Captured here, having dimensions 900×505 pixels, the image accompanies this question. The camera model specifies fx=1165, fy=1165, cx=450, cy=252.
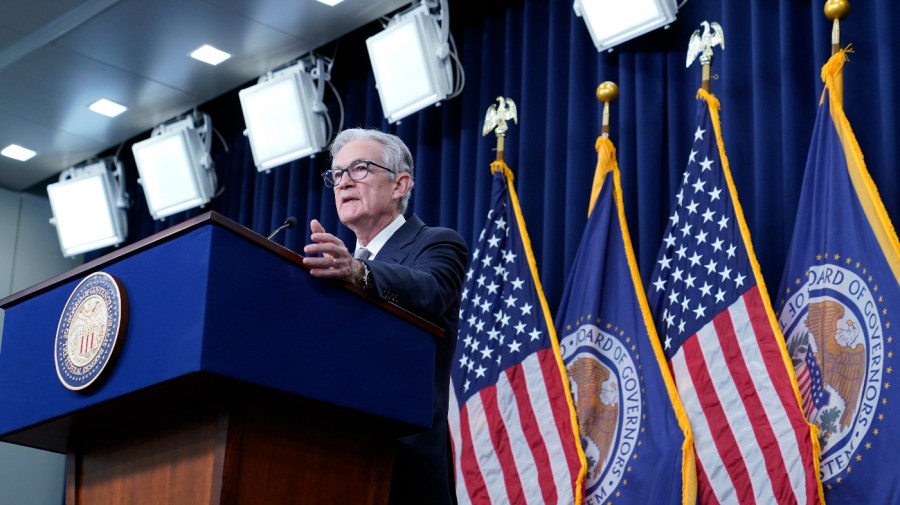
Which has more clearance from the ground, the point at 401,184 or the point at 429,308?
the point at 401,184

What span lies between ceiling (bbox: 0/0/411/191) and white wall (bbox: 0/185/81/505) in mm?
671

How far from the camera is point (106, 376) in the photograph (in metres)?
1.95

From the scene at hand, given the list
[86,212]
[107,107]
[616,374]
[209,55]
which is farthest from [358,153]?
[86,212]

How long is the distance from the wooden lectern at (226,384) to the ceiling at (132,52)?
3.93 m

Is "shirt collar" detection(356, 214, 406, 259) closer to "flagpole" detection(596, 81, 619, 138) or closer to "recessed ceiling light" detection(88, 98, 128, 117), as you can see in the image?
"flagpole" detection(596, 81, 619, 138)

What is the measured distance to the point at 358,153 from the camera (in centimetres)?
263

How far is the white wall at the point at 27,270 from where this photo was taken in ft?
23.7

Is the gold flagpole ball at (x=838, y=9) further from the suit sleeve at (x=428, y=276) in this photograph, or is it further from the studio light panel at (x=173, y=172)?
the studio light panel at (x=173, y=172)

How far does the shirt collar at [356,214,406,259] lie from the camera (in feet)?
8.38

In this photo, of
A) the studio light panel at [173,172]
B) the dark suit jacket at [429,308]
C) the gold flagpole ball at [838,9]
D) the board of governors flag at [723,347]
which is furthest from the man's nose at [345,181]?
the studio light panel at [173,172]

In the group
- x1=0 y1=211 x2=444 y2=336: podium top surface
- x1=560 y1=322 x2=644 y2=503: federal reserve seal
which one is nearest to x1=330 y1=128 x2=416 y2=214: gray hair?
x1=0 y1=211 x2=444 y2=336: podium top surface

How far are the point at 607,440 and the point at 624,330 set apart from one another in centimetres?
42

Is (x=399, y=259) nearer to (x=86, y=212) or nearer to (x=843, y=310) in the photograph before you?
(x=843, y=310)

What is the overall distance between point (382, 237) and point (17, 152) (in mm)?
5614
